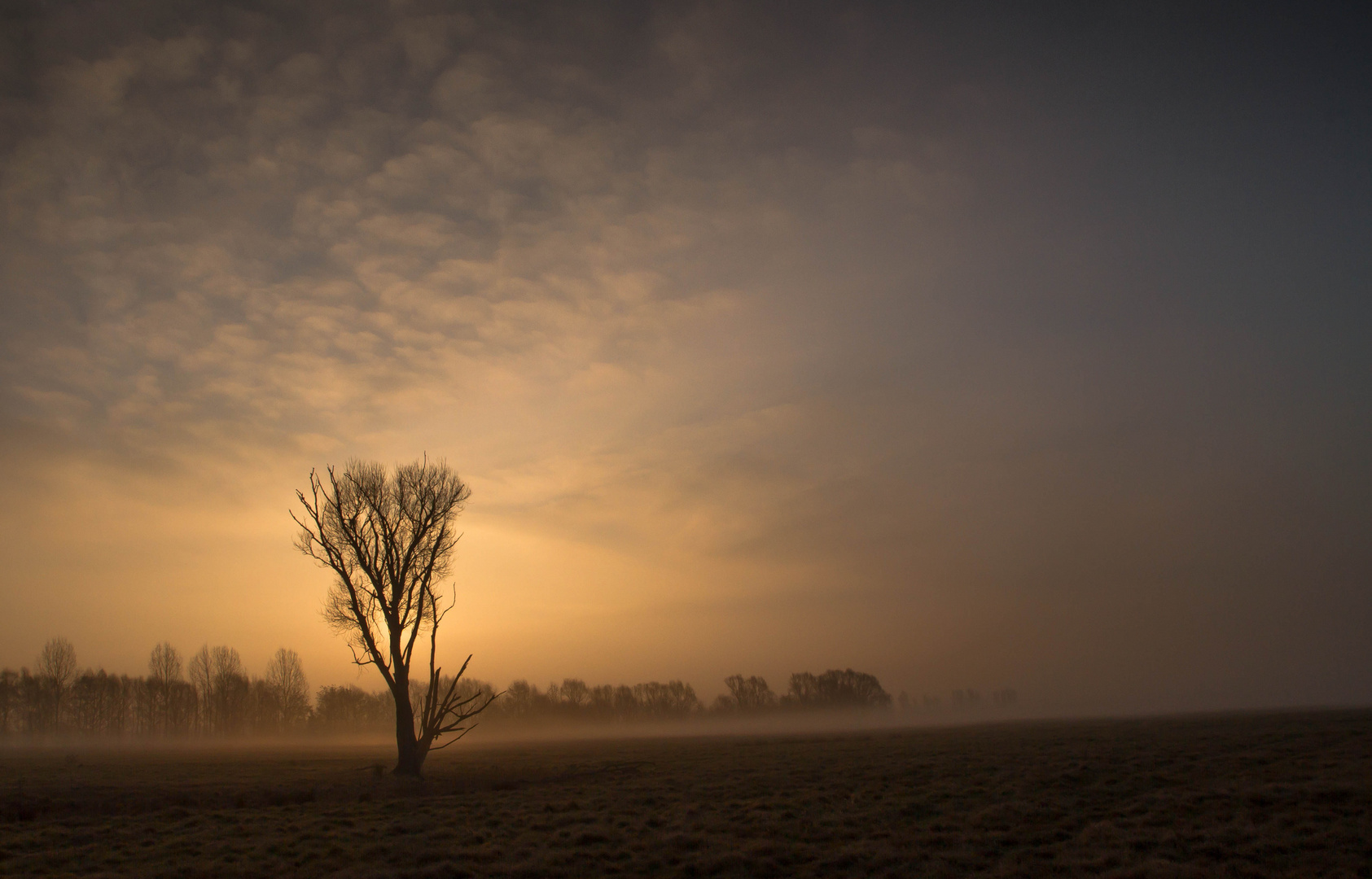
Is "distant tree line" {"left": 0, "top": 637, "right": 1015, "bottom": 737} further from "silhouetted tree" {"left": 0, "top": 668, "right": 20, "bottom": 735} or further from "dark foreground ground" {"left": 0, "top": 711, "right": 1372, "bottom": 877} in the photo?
"dark foreground ground" {"left": 0, "top": 711, "right": 1372, "bottom": 877}

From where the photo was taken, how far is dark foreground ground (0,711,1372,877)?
1424 cm

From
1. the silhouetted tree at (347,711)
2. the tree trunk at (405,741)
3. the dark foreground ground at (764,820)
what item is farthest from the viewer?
the silhouetted tree at (347,711)

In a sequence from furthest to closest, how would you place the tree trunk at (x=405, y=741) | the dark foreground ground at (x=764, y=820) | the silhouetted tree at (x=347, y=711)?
the silhouetted tree at (x=347, y=711), the tree trunk at (x=405, y=741), the dark foreground ground at (x=764, y=820)

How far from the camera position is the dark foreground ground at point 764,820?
1424 cm

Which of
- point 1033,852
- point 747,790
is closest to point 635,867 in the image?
point 1033,852

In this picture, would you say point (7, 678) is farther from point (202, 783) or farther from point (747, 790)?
point (747, 790)

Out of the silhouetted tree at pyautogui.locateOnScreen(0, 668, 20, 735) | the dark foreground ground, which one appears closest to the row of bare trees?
the silhouetted tree at pyautogui.locateOnScreen(0, 668, 20, 735)

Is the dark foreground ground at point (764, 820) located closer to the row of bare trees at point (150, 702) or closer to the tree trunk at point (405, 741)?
the tree trunk at point (405, 741)

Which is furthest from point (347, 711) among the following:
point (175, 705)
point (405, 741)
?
point (405, 741)

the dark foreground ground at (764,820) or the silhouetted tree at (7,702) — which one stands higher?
the dark foreground ground at (764,820)

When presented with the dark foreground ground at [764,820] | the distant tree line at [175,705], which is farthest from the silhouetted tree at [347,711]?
the dark foreground ground at [764,820]

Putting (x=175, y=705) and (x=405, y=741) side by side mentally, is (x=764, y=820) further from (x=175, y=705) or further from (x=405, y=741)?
(x=175, y=705)

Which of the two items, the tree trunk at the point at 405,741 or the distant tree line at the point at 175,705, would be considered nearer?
the tree trunk at the point at 405,741

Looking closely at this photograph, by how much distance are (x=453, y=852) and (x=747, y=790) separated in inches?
481
